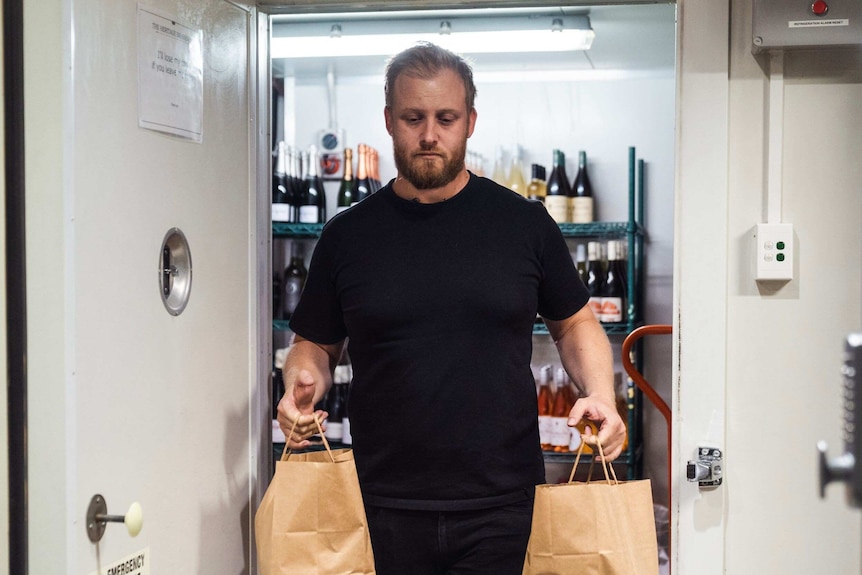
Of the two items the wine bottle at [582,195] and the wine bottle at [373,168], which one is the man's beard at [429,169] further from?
the wine bottle at [373,168]

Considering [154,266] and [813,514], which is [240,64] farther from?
[813,514]

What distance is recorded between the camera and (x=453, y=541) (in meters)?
1.60

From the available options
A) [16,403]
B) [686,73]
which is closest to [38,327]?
[16,403]

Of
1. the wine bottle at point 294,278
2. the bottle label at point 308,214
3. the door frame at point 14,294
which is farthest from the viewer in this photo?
the wine bottle at point 294,278

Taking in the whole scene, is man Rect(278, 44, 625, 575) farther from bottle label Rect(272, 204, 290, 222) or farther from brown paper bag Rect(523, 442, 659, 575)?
bottle label Rect(272, 204, 290, 222)

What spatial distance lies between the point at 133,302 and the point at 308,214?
2.07 metres

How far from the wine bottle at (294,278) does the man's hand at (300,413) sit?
2.14 metres

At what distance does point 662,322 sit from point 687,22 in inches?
75.7

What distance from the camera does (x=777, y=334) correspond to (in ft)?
5.66

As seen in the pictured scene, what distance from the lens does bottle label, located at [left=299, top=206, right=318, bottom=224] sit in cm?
349

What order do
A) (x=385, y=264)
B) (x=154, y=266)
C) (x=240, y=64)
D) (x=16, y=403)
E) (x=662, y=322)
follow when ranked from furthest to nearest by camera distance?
1. (x=662, y=322)
2. (x=240, y=64)
3. (x=385, y=264)
4. (x=154, y=266)
5. (x=16, y=403)

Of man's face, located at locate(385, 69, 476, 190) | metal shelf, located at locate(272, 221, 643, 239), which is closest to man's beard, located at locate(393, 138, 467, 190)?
man's face, located at locate(385, 69, 476, 190)

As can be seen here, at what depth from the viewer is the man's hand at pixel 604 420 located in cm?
150

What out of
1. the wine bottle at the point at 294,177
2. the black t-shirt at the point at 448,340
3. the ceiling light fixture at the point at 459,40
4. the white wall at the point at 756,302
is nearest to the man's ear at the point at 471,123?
the black t-shirt at the point at 448,340
